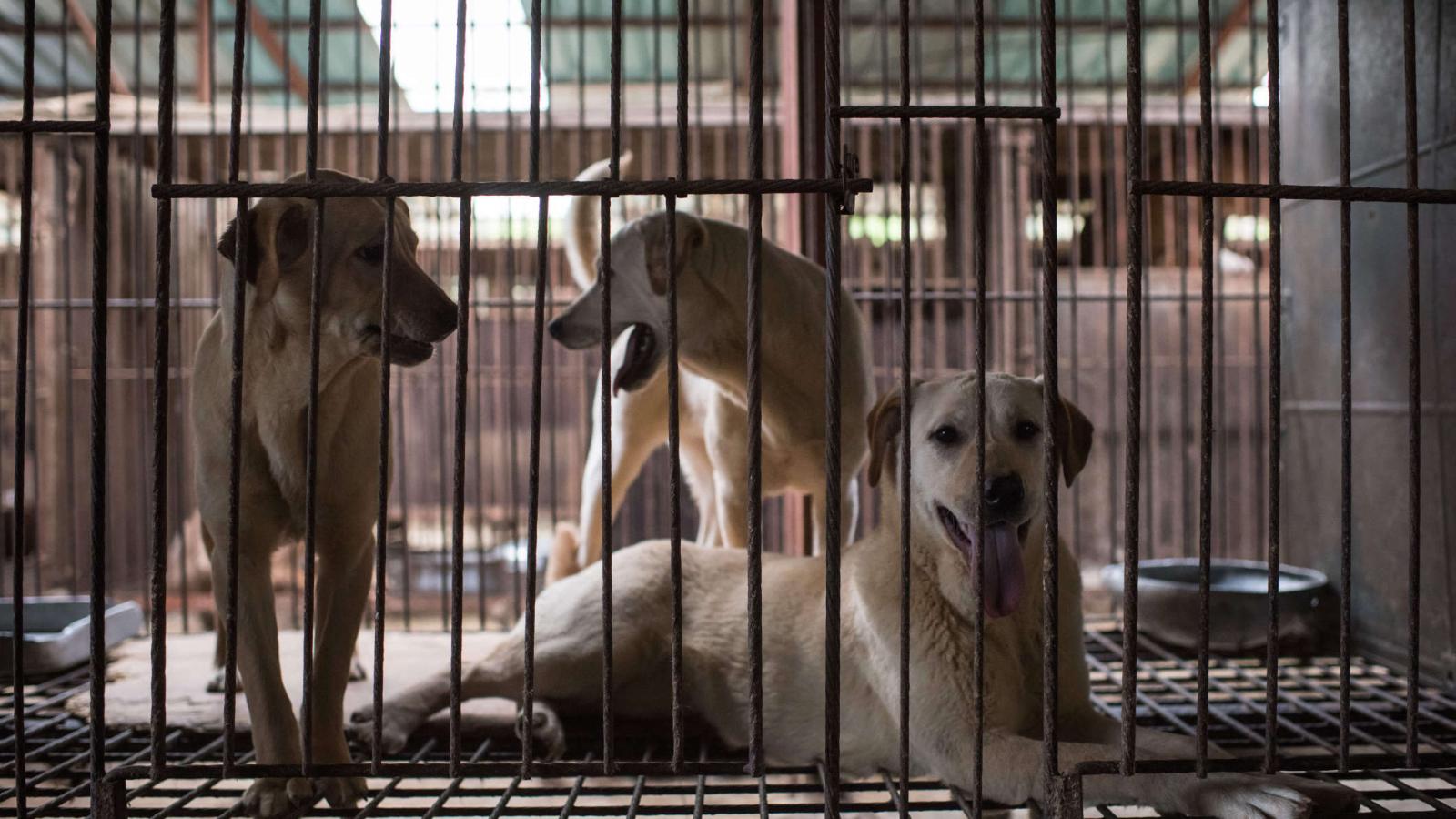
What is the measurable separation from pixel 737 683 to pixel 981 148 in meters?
1.46

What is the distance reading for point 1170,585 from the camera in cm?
362

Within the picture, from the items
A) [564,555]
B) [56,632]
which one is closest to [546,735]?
[564,555]

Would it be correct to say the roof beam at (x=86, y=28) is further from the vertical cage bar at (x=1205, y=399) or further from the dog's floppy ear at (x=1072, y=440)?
the vertical cage bar at (x=1205, y=399)

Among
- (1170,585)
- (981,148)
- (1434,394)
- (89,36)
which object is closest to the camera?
(981,148)

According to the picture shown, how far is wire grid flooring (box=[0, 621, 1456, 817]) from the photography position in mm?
2086

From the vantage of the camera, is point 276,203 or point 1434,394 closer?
point 276,203

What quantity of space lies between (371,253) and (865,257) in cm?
499

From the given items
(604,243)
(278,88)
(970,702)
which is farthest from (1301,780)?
(278,88)

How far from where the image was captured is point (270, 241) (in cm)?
209

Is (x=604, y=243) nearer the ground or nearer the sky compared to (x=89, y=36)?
nearer the ground

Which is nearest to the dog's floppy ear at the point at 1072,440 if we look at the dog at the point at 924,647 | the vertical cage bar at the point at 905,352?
the dog at the point at 924,647

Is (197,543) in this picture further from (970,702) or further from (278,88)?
(970,702)

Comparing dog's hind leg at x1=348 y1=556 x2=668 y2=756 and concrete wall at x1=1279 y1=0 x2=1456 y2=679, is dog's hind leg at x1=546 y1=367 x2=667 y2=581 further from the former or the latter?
concrete wall at x1=1279 y1=0 x2=1456 y2=679

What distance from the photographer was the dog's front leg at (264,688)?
6.69ft
